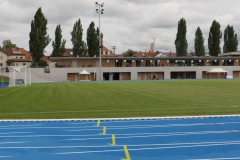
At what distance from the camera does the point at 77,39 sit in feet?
248

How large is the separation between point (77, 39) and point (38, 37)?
35.3ft

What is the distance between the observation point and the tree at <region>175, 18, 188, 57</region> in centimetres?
8131

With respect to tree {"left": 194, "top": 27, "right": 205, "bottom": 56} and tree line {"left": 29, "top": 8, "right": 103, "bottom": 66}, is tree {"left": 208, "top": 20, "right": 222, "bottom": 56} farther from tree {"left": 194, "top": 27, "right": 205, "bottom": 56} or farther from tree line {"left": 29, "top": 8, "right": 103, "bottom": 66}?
tree line {"left": 29, "top": 8, "right": 103, "bottom": 66}

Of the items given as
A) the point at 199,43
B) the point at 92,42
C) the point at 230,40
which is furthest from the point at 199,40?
the point at 92,42

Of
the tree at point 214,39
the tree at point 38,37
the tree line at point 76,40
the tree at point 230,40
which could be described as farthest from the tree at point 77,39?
the tree at point 230,40

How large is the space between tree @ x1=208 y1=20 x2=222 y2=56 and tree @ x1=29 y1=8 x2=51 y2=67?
42.7 m

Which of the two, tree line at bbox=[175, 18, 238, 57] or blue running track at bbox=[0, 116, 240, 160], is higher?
tree line at bbox=[175, 18, 238, 57]

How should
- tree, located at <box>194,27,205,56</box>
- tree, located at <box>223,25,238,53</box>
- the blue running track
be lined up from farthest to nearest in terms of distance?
tree, located at <box>223,25,238,53</box>
tree, located at <box>194,27,205,56</box>
the blue running track

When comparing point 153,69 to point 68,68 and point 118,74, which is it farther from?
point 68,68

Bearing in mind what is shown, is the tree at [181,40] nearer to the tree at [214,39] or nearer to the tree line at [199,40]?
the tree line at [199,40]

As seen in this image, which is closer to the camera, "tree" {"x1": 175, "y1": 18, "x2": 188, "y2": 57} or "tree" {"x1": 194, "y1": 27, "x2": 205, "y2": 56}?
"tree" {"x1": 175, "y1": 18, "x2": 188, "y2": 57}

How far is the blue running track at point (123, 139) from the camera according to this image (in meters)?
7.25

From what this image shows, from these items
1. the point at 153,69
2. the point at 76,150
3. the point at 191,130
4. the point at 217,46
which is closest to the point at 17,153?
the point at 76,150

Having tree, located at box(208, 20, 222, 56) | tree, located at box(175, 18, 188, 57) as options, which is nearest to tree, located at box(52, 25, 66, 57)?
tree, located at box(175, 18, 188, 57)
